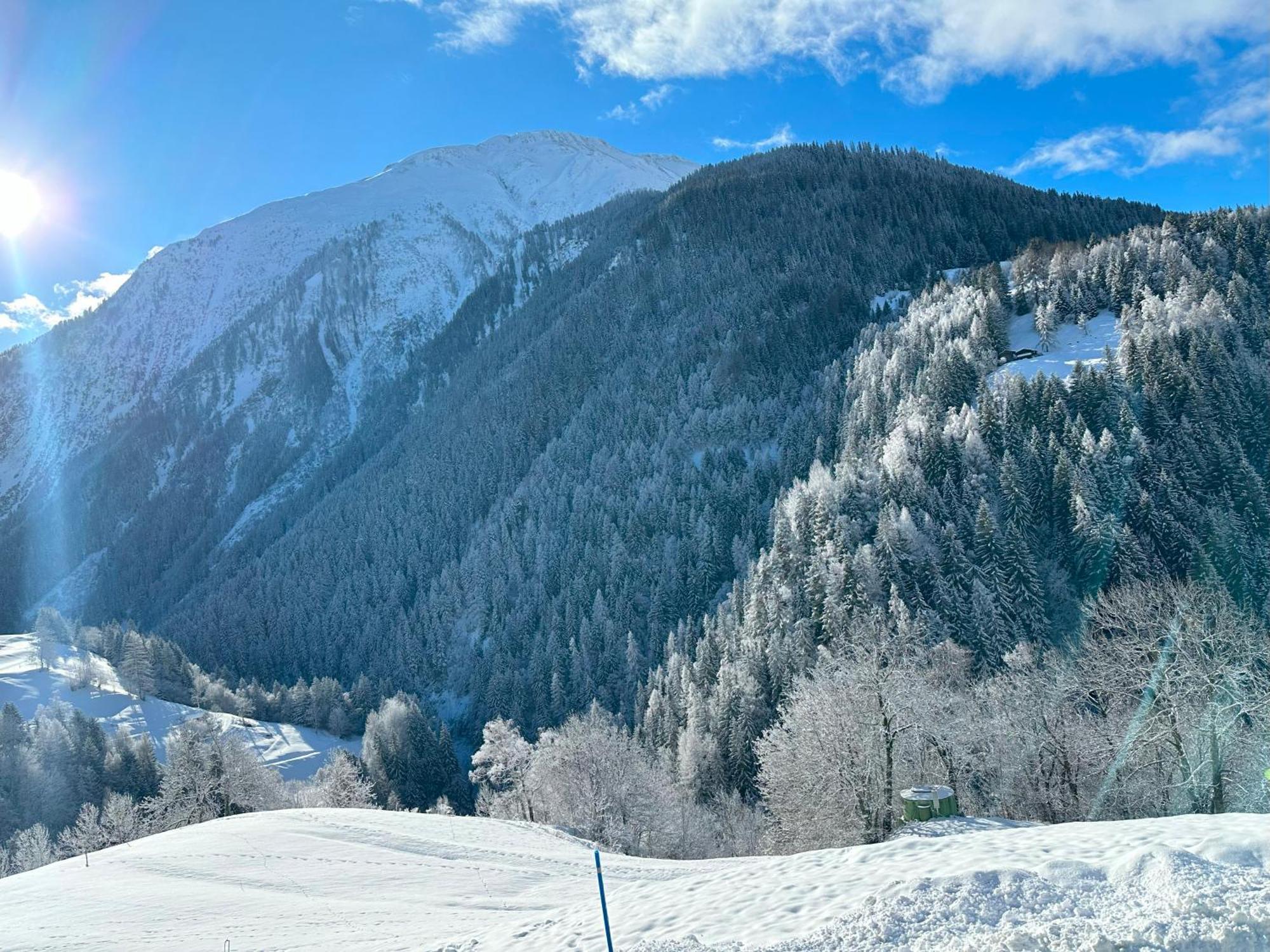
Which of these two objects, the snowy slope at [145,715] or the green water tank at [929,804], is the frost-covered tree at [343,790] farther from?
the green water tank at [929,804]

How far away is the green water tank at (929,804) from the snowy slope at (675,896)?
576 cm

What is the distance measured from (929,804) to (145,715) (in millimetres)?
118059

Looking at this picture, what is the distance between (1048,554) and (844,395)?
58.8 metres

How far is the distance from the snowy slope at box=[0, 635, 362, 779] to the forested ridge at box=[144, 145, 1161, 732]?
972 inches

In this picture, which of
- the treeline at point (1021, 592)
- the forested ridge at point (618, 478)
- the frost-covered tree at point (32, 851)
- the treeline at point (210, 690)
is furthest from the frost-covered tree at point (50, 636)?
the treeline at point (1021, 592)

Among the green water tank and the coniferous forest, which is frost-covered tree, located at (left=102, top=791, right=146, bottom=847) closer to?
the coniferous forest

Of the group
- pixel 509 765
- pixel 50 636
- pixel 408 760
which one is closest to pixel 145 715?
pixel 50 636

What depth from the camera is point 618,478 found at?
476 feet

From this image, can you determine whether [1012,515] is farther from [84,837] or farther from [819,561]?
[84,837]

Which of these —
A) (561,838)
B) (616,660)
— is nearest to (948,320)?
(616,660)

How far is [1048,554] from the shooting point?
6738cm

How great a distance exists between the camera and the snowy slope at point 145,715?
101 m

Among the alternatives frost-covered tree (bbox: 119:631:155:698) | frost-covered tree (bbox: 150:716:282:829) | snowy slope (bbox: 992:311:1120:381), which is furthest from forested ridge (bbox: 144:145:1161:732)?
frost-covered tree (bbox: 150:716:282:829)

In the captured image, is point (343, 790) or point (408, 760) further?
point (408, 760)
